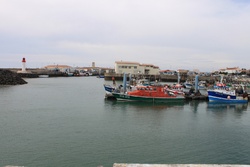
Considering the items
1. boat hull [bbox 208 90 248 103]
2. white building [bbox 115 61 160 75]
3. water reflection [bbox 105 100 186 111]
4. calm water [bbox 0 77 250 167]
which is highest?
white building [bbox 115 61 160 75]

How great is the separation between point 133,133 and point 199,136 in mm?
3744

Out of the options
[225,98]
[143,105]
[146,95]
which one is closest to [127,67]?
[225,98]

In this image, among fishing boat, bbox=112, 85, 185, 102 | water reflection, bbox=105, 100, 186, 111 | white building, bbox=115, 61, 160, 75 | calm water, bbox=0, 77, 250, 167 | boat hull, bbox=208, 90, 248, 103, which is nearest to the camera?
calm water, bbox=0, 77, 250, 167

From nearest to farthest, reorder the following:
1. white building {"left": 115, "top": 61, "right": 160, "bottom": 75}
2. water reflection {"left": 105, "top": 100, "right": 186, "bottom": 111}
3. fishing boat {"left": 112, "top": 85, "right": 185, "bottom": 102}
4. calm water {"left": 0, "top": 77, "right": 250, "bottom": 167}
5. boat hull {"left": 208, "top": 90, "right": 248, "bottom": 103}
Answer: calm water {"left": 0, "top": 77, "right": 250, "bottom": 167}
water reflection {"left": 105, "top": 100, "right": 186, "bottom": 111}
fishing boat {"left": 112, "top": 85, "right": 185, "bottom": 102}
boat hull {"left": 208, "top": 90, "right": 248, "bottom": 103}
white building {"left": 115, "top": 61, "right": 160, "bottom": 75}

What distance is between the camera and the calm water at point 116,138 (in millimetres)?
9719

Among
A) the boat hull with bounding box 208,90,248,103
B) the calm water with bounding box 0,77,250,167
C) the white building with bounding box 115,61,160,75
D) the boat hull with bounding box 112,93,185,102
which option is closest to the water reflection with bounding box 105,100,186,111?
the boat hull with bounding box 112,93,185,102

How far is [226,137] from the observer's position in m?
13.2

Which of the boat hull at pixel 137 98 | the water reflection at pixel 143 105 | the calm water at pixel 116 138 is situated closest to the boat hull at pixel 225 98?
the water reflection at pixel 143 105

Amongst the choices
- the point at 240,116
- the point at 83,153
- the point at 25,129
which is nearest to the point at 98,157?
the point at 83,153

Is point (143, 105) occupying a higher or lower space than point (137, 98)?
lower

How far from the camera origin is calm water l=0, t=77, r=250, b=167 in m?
9.72

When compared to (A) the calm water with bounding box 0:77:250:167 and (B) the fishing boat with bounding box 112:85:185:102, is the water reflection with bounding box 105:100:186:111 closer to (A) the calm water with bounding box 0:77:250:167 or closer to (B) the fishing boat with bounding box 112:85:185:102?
(B) the fishing boat with bounding box 112:85:185:102

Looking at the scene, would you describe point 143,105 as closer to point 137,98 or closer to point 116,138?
point 137,98

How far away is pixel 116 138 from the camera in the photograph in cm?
1235
